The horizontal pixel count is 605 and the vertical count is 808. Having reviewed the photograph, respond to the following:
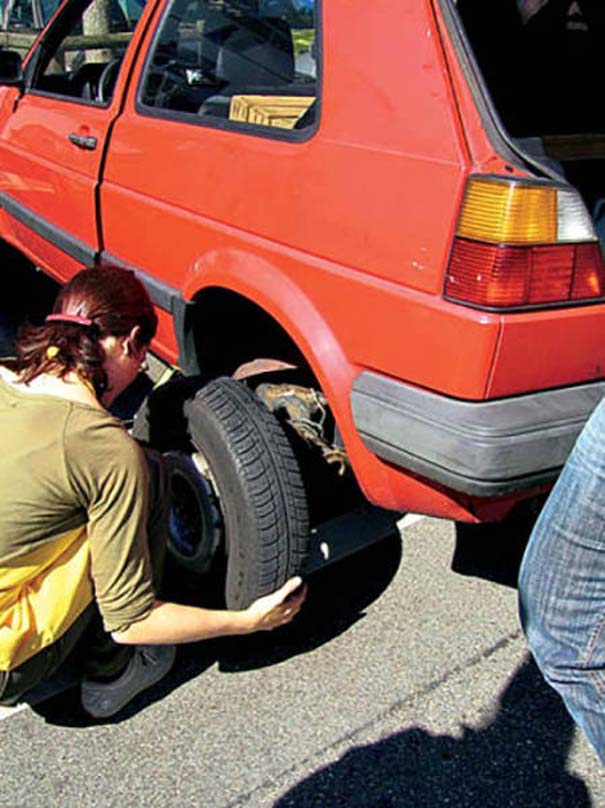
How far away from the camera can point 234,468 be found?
7.21 ft

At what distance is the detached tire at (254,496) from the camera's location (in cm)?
218

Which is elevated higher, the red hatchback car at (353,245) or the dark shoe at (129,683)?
the red hatchback car at (353,245)

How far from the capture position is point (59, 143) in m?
3.42

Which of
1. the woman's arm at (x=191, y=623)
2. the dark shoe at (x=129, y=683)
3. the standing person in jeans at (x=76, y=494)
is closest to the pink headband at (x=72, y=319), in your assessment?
the standing person in jeans at (x=76, y=494)

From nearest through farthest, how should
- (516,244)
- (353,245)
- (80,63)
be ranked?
(516,244) → (353,245) → (80,63)

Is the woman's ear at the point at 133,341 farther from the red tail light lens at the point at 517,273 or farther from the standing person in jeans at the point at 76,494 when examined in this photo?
the red tail light lens at the point at 517,273

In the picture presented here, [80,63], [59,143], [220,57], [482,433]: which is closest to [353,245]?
[482,433]

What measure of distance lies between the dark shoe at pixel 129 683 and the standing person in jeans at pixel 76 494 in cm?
20

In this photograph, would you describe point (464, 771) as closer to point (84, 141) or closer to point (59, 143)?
point (84, 141)

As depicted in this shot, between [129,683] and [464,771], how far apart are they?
89 cm

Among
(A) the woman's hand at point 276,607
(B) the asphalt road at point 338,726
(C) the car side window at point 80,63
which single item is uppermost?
(C) the car side window at point 80,63

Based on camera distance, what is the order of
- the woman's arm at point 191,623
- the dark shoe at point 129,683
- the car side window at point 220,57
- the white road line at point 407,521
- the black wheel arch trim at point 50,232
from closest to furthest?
1. the woman's arm at point 191,623
2. the dark shoe at point 129,683
3. the car side window at point 220,57
4. the white road line at point 407,521
5. the black wheel arch trim at point 50,232

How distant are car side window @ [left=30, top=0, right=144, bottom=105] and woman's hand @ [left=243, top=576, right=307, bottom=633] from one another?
234cm

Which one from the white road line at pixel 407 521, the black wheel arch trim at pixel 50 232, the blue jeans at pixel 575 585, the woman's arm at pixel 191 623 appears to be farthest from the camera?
the black wheel arch trim at pixel 50 232
